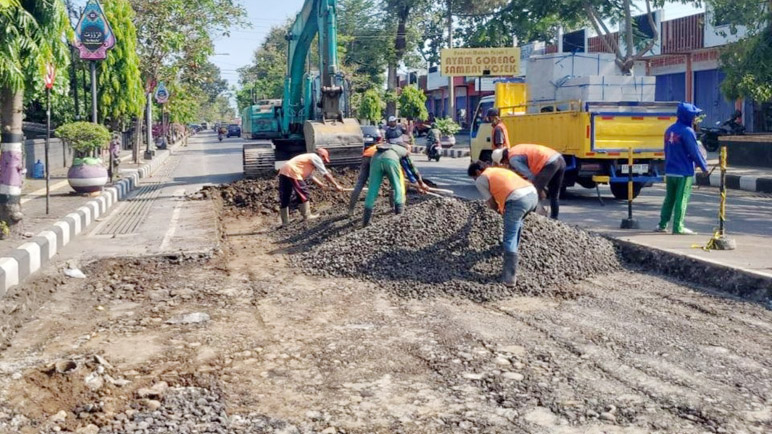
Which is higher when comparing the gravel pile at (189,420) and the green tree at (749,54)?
the green tree at (749,54)

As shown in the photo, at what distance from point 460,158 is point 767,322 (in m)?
25.6

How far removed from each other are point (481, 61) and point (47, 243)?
32.9 m

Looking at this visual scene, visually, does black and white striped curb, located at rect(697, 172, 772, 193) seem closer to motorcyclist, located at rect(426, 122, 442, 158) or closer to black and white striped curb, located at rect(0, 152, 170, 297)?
motorcyclist, located at rect(426, 122, 442, 158)

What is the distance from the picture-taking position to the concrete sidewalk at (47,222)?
8602 millimetres

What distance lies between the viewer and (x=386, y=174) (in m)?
10.5

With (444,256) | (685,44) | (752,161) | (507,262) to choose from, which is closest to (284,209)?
(444,256)

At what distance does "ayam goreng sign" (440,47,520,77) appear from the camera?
4062 cm

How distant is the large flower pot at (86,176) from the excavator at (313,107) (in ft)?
11.0

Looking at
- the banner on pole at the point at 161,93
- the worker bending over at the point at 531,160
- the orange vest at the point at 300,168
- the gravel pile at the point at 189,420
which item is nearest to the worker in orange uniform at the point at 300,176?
the orange vest at the point at 300,168

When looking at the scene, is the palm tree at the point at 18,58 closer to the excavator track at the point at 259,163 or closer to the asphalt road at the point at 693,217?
the excavator track at the point at 259,163

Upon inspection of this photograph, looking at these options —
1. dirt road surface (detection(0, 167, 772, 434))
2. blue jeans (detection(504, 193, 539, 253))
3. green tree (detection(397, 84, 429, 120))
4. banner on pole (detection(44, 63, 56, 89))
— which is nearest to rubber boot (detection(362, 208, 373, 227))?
dirt road surface (detection(0, 167, 772, 434))

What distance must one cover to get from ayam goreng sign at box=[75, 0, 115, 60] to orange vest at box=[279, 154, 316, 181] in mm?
5353

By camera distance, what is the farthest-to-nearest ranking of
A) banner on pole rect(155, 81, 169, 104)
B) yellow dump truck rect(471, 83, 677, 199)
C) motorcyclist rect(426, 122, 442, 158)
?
banner on pole rect(155, 81, 169, 104)
motorcyclist rect(426, 122, 442, 158)
yellow dump truck rect(471, 83, 677, 199)

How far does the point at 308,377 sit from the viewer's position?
532 cm
